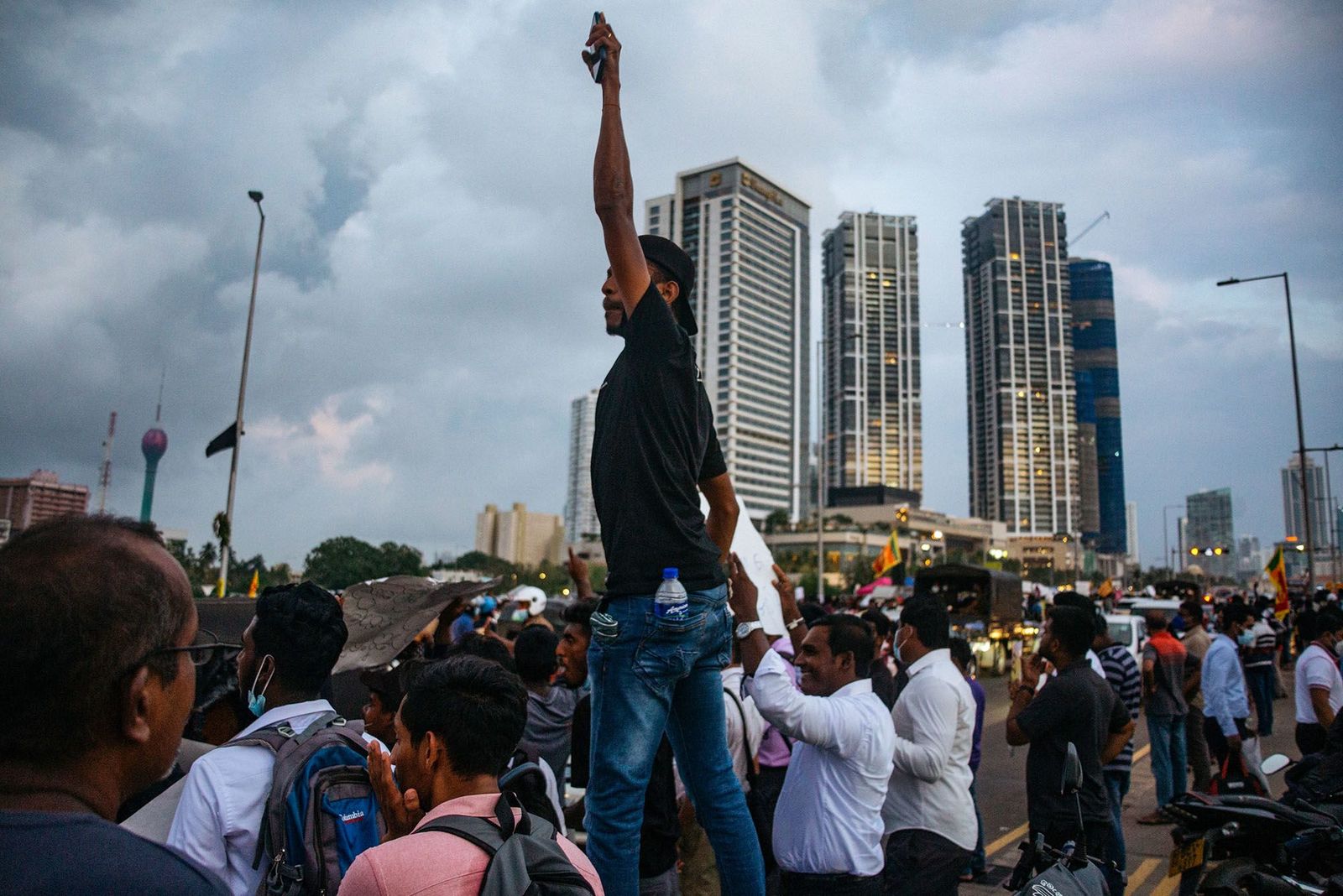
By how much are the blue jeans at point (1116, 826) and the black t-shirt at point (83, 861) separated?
509 centimetres

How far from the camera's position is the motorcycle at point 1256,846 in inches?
171

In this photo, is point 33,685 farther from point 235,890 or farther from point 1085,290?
point 1085,290

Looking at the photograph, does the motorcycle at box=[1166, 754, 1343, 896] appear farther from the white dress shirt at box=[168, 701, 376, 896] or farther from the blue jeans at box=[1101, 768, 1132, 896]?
the white dress shirt at box=[168, 701, 376, 896]

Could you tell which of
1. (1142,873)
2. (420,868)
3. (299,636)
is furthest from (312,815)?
(1142,873)

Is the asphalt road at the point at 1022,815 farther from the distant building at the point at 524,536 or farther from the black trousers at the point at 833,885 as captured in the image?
the distant building at the point at 524,536

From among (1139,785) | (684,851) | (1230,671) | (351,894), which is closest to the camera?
(351,894)

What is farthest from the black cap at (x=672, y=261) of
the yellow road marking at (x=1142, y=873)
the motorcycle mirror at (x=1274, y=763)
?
the yellow road marking at (x=1142, y=873)

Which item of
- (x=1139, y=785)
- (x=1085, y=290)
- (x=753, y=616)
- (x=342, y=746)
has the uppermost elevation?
(x=1085, y=290)

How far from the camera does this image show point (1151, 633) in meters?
9.76

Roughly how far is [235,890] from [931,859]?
10.5 ft

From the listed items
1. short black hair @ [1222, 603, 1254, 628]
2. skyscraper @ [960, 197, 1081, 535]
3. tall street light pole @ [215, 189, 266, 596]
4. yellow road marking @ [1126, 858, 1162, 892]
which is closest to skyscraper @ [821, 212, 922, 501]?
skyscraper @ [960, 197, 1081, 535]

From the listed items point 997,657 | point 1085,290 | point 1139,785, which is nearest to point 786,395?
point 1085,290

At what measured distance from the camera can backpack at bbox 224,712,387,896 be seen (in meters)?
2.37

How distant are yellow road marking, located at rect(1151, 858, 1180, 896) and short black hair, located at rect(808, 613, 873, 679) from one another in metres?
3.97
